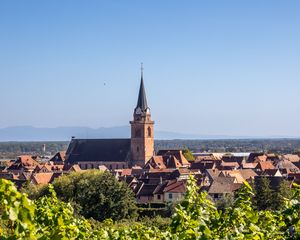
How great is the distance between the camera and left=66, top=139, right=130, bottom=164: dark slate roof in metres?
89.1

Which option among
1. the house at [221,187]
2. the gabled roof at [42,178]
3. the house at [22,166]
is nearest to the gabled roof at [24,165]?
the house at [22,166]

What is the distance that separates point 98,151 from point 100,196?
48.1 metres

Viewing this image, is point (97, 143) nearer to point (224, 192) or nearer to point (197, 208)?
Answer: point (224, 192)

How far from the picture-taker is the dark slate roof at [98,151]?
8912cm

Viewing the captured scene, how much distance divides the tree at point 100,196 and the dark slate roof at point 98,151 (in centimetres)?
4153

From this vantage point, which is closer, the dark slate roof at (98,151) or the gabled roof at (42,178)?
the gabled roof at (42,178)

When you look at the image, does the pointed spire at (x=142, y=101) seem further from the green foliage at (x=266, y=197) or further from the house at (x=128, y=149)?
the green foliage at (x=266, y=197)

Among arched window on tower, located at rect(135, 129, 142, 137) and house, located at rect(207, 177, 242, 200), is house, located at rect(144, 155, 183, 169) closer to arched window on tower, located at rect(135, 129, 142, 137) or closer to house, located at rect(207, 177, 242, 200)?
arched window on tower, located at rect(135, 129, 142, 137)

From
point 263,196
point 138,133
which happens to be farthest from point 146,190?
point 138,133

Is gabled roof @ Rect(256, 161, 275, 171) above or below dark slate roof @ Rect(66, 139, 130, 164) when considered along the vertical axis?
below

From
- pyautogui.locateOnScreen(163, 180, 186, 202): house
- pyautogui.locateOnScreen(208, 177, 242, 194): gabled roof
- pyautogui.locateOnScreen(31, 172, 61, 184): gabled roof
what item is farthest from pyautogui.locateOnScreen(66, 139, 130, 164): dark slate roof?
pyautogui.locateOnScreen(208, 177, 242, 194): gabled roof

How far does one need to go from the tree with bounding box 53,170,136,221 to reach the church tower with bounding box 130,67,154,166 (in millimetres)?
40520

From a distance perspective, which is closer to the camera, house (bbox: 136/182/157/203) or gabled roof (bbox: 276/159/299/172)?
house (bbox: 136/182/157/203)

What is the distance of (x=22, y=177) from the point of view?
6662 centimetres
